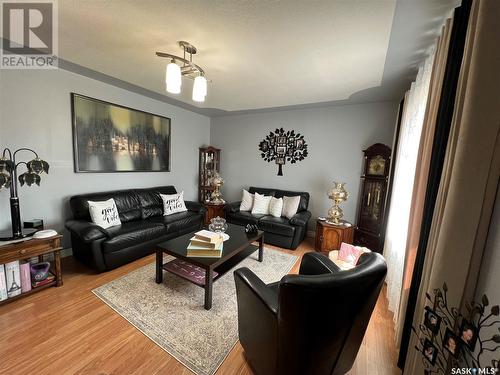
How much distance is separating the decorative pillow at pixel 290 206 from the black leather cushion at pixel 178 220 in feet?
5.11

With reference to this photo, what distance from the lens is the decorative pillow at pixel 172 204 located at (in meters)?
3.45

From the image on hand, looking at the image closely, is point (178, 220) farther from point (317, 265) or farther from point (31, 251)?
point (317, 265)

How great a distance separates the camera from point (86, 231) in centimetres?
225

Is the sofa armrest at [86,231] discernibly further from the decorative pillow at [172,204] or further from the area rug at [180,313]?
the decorative pillow at [172,204]

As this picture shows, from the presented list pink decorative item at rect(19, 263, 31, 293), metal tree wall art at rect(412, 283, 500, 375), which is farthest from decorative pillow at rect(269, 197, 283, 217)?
pink decorative item at rect(19, 263, 31, 293)

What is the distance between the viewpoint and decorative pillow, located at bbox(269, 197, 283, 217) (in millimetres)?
3650

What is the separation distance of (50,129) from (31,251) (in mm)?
1509

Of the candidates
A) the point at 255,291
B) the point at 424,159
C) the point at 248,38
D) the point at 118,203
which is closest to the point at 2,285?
the point at 118,203

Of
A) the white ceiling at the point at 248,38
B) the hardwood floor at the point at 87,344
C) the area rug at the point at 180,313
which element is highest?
the white ceiling at the point at 248,38

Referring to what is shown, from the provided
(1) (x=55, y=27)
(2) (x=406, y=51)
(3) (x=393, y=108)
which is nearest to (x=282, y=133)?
(3) (x=393, y=108)

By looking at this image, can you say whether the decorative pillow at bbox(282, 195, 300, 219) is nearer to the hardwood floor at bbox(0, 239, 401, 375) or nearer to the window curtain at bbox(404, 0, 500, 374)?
the hardwood floor at bbox(0, 239, 401, 375)

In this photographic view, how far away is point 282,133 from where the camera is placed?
4070 millimetres

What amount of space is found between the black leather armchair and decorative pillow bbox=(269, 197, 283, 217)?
7.88ft

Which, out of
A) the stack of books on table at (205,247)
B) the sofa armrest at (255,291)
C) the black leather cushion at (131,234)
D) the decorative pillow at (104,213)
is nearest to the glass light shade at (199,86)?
the stack of books on table at (205,247)
